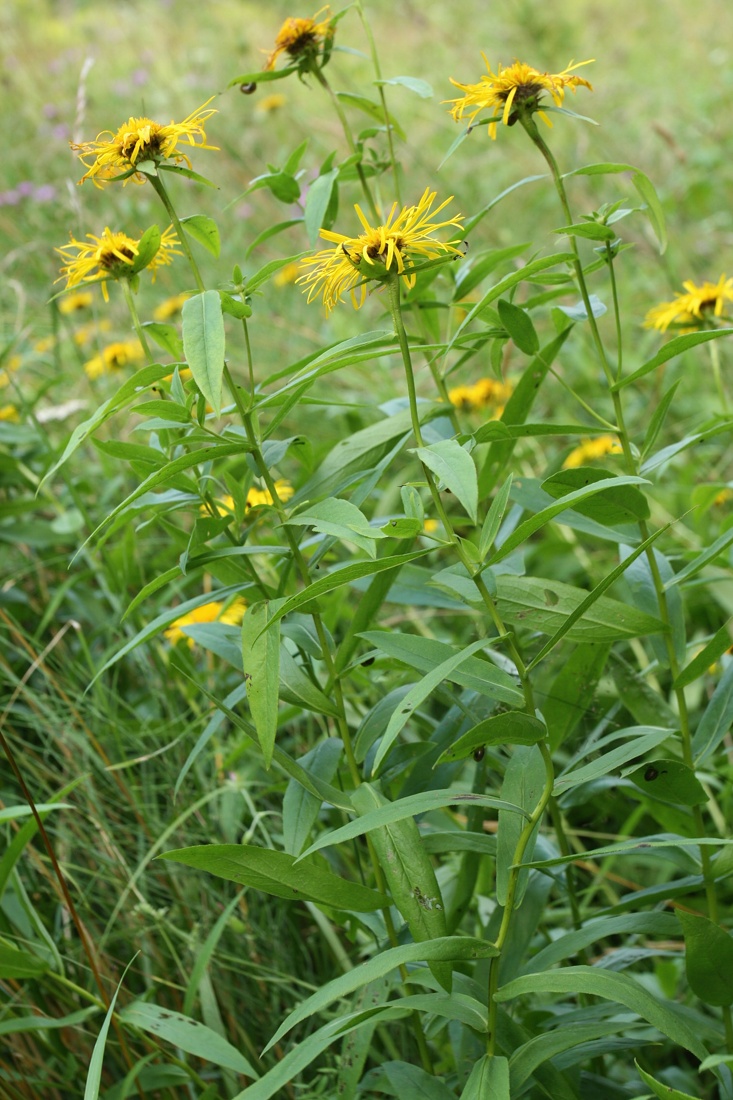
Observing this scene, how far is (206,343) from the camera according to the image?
0.65 metres

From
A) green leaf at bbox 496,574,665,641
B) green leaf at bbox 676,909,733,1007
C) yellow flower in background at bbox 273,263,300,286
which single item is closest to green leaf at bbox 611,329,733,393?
green leaf at bbox 496,574,665,641

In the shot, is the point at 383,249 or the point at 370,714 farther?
the point at 370,714

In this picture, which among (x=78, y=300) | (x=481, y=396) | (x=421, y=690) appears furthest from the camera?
(x=78, y=300)

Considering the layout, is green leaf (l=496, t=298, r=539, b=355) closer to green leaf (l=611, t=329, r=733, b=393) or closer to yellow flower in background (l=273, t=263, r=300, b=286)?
green leaf (l=611, t=329, r=733, b=393)

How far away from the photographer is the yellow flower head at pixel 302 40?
92 centimetres

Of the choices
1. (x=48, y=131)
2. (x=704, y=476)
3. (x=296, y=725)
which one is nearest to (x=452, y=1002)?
(x=296, y=725)

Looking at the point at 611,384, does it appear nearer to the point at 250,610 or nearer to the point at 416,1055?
the point at 250,610

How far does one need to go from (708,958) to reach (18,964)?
0.56 m

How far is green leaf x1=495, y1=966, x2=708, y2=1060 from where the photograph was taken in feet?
2.04

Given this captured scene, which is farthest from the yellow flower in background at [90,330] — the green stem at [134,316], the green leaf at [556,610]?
the green leaf at [556,610]

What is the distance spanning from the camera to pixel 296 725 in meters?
1.33

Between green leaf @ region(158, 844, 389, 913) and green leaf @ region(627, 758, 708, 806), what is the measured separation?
0.70 ft

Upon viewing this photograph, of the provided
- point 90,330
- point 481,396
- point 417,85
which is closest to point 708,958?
point 417,85

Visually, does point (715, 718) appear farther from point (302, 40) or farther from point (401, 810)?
point (302, 40)
